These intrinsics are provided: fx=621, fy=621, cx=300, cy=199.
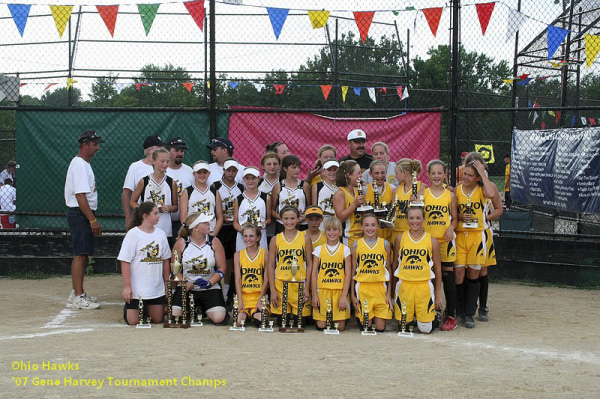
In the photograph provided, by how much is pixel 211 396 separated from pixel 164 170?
11.1 feet

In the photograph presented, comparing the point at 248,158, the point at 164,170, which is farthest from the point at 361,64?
the point at 164,170

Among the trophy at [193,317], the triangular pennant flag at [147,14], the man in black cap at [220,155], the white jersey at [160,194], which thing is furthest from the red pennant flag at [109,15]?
the trophy at [193,317]

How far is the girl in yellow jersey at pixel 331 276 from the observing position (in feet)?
19.8

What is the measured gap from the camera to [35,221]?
9047 millimetres

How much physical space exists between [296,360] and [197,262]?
78.4 inches

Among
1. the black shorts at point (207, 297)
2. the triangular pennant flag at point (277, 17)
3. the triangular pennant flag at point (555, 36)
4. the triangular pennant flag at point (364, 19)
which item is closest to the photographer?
the black shorts at point (207, 297)

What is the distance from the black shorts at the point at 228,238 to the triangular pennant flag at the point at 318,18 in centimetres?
327

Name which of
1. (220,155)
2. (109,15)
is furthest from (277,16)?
(220,155)

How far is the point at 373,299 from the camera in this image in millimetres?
6008

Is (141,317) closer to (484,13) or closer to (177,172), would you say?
(177,172)

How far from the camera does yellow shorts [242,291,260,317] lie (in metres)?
6.25

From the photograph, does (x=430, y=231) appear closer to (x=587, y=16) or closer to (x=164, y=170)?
(x=164, y=170)

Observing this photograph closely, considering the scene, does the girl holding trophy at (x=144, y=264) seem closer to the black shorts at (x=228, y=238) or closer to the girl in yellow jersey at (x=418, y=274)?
the black shorts at (x=228, y=238)

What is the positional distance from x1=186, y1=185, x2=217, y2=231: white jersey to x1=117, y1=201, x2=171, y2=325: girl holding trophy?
448 mm
